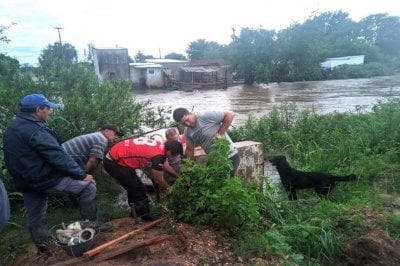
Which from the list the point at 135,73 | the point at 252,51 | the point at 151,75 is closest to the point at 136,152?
the point at 252,51

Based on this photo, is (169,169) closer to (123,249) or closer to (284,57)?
(123,249)

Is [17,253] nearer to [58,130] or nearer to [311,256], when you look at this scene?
[58,130]

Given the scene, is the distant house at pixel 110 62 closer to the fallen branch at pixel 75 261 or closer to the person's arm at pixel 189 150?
the person's arm at pixel 189 150

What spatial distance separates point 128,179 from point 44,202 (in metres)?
0.96

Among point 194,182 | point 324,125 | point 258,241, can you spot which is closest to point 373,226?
point 258,241

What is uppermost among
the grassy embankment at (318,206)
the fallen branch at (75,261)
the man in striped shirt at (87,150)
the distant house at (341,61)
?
the distant house at (341,61)

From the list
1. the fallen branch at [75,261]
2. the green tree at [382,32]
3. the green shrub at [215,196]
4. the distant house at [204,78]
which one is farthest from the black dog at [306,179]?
the green tree at [382,32]

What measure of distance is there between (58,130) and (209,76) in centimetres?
3325

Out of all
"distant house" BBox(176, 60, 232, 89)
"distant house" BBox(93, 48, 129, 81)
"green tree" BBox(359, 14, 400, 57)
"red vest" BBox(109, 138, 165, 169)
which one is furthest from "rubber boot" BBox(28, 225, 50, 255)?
"green tree" BBox(359, 14, 400, 57)

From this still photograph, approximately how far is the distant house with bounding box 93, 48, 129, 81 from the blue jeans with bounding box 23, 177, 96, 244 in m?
35.7

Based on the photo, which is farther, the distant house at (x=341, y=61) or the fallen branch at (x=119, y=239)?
the distant house at (x=341, y=61)

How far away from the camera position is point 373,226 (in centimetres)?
397

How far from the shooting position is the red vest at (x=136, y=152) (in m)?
4.17

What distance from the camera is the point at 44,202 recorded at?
385 centimetres
